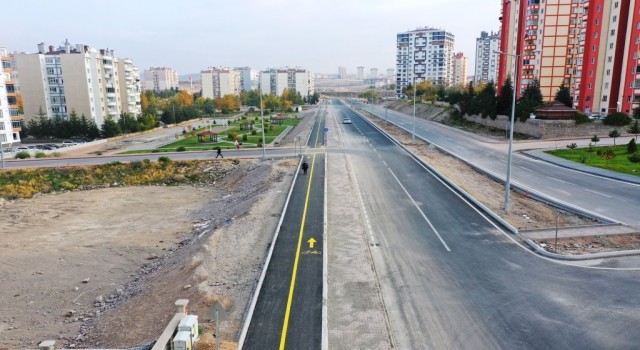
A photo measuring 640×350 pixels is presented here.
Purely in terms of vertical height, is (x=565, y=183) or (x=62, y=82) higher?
(x=62, y=82)

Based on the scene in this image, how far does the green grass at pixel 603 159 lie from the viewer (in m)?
32.7

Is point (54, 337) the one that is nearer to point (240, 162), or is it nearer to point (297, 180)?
point (297, 180)

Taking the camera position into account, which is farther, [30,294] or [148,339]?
[30,294]

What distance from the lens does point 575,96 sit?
65.0 m

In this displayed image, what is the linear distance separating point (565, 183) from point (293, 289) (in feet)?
79.3

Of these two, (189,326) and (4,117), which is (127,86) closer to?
(4,117)

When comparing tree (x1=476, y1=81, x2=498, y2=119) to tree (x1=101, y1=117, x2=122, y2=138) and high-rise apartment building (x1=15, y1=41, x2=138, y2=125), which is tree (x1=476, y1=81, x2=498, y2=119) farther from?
high-rise apartment building (x1=15, y1=41, x2=138, y2=125)

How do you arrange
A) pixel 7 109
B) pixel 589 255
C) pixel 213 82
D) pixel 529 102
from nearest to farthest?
pixel 589 255
pixel 529 102
pixel 7 109
pixel 213 82

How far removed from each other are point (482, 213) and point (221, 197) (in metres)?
19.6

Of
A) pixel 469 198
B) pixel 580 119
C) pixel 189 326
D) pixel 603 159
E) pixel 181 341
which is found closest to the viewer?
pixel 181 341

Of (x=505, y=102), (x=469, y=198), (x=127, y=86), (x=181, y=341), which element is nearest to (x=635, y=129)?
(x=505, y=102)

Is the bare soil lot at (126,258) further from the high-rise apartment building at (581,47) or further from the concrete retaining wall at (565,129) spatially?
the high-rise apartment building at (581,47)

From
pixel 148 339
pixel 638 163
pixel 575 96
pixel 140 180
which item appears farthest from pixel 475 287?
pixel 575 96

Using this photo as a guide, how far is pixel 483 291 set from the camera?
560 inches
